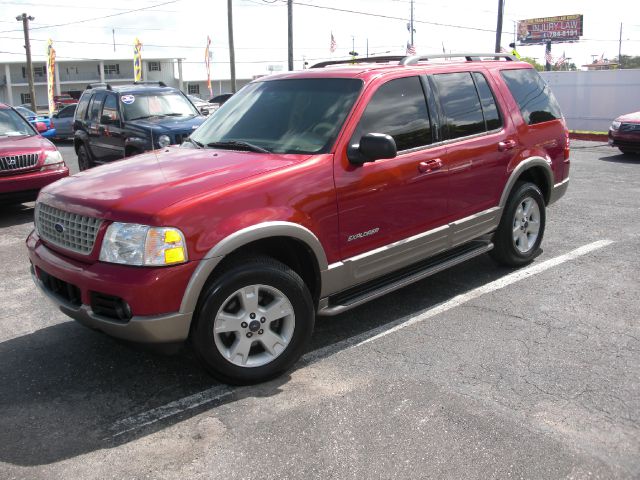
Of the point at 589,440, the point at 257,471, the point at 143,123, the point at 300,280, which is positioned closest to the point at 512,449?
the point at 589,440

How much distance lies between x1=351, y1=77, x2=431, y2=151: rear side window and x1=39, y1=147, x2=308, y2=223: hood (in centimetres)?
65

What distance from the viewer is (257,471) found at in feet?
9.78

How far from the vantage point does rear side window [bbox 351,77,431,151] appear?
442cm

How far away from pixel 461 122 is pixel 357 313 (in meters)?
1.78

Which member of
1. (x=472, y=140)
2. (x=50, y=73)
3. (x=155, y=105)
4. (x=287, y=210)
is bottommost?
(x=287, y=210)

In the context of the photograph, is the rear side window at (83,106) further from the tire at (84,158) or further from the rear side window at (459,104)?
the rear side window at (459,104)

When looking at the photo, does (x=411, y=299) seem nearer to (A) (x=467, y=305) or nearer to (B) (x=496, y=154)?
(A) (x=467, y=305)

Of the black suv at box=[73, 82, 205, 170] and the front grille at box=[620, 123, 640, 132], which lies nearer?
the black suv at box=[73, 82, 205, 170]

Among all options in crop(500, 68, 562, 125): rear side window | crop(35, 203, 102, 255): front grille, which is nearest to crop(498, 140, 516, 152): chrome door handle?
crop(500, 68, 562, 125): rear side window

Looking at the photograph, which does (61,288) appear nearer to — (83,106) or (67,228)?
(67,228)

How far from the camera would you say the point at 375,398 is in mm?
3625

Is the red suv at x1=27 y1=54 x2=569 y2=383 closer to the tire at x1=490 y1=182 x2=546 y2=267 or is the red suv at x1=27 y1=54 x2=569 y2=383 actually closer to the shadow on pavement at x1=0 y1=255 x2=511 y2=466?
the tire at x1=490 y1=182 x2=546 y2=267

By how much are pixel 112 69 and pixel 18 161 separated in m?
76.5

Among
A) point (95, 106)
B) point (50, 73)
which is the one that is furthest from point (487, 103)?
point (50, 73)
